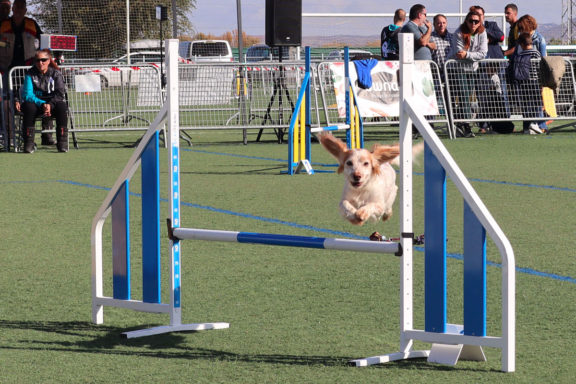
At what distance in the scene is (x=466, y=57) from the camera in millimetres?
16156

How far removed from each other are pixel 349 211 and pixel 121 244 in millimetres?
1289

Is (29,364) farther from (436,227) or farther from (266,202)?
(266,202)

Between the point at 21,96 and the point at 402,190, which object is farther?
the point at 21,96

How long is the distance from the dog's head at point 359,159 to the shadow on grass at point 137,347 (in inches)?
50.8

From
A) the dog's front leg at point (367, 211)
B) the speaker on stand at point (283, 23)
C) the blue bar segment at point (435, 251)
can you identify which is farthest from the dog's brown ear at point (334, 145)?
the speaker on stand at point (283, 23)

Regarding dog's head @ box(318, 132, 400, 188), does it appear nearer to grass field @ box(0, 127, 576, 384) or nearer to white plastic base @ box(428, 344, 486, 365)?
grass field @ box(0, 127, 576, 384)

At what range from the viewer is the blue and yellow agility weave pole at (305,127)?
1102 cm

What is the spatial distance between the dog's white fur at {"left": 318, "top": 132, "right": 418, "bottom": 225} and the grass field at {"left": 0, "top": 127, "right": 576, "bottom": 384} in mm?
451

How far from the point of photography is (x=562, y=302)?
16.2ft

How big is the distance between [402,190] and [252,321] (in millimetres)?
1147

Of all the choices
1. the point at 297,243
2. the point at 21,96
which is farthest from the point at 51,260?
the point at 21,96

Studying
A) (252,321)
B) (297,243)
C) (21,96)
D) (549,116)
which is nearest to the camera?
(297,243)

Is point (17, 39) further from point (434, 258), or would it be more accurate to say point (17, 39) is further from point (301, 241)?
point (434, 258)

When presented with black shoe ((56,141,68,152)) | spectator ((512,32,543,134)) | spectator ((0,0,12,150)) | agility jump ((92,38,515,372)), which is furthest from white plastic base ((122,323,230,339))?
spectator ((512,32,543,134))
